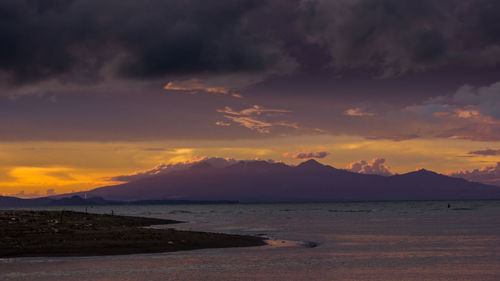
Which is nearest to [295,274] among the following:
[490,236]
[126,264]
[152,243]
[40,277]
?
[126,264]

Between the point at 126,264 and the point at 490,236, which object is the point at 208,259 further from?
the point at 490,236

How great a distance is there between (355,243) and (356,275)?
2300cm

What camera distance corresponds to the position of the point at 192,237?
186 feet

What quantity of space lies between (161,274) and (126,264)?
5841 millimetres

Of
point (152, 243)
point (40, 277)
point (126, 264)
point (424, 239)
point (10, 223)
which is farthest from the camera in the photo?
point (10, 223)

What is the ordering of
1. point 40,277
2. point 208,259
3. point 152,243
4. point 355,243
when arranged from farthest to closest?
point 355,243, point 152,243, point 208,259, point 40,277

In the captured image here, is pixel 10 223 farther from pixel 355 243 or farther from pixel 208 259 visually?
pixel 355 243

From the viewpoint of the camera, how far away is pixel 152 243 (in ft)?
165

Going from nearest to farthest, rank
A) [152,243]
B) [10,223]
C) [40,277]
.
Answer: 1. [40,277]
2. [152,243]
3. [10,223]

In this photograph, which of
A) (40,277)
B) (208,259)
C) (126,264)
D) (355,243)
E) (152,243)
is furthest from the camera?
(355,243)

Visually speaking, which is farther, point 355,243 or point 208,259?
point 355,243

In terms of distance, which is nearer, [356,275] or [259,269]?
[356,275]

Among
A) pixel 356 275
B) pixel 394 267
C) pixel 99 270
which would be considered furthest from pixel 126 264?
pixel 394 267

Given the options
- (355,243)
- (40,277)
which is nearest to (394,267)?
(355,243)
